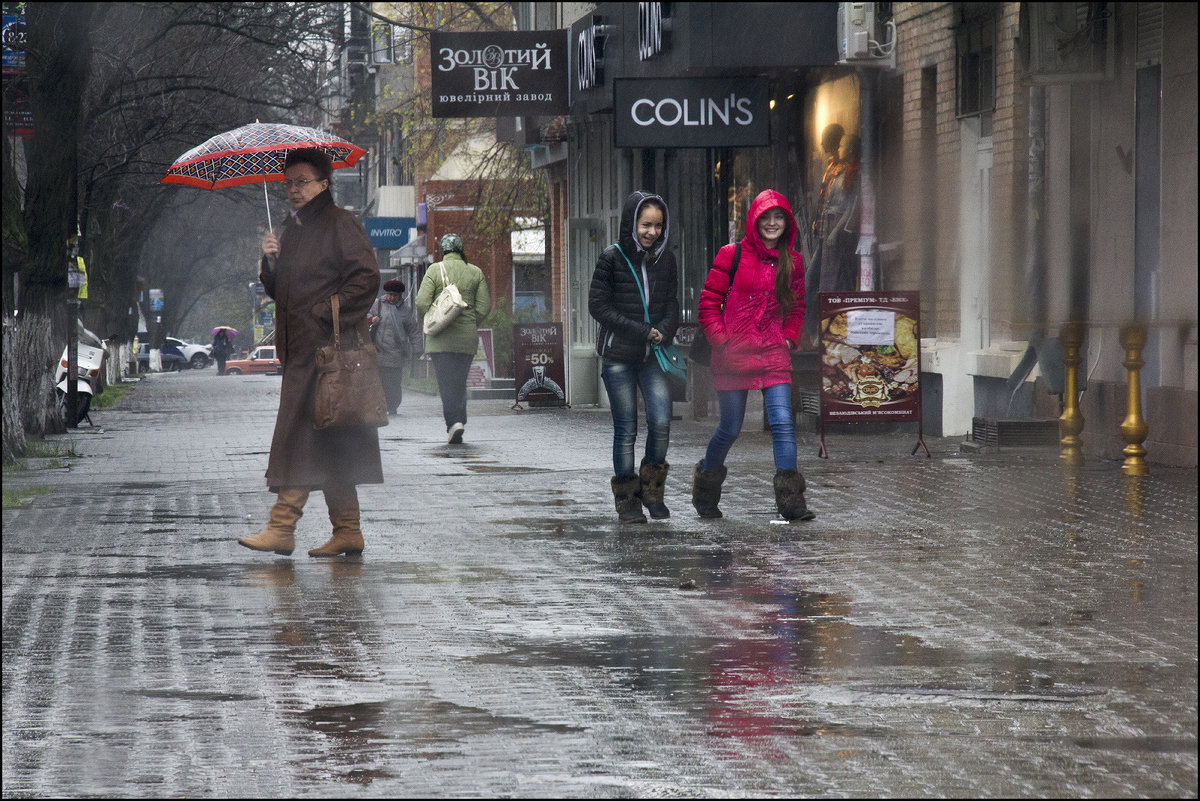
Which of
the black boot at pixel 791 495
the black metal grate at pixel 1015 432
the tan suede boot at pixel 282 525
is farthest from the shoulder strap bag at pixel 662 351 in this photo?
the black metal grate at pixel 1015 432

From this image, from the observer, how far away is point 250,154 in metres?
13.2

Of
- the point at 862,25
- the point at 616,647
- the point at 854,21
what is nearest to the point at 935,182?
the point at 616,647

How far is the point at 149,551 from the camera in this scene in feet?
30.9

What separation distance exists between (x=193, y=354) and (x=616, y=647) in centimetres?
9405

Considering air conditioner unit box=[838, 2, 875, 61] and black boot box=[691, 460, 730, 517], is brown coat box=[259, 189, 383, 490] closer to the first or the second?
black boot box=[691, 460, 730, 517]

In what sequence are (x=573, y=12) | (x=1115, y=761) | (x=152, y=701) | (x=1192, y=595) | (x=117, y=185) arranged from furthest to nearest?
(x=117, y=185) < (x=573, y=12) < (x=152, y=701) < (x=1115, y=761) < (x=1192, y=595)

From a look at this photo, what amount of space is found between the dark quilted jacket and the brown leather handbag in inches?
74.8

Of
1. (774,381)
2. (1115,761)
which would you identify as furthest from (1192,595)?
(774,381)

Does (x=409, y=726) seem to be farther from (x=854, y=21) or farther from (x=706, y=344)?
(x=706, y=344)

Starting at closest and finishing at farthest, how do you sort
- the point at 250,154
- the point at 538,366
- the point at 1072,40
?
the point at 1072,40 → the point at 250,154 → the point at 538,366

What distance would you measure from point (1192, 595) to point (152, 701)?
323cm

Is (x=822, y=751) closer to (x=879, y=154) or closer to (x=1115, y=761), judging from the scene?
(x=1115, y=761)

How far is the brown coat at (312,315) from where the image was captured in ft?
28.7

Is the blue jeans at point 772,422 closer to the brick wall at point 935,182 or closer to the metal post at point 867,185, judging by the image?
the brick wall at point 935,182
